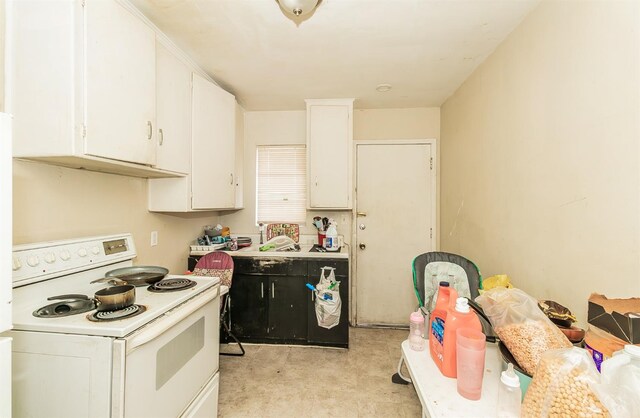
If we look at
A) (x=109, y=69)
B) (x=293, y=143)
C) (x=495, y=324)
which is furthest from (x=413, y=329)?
(x=293, y=143)

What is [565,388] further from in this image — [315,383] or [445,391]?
[315,383]

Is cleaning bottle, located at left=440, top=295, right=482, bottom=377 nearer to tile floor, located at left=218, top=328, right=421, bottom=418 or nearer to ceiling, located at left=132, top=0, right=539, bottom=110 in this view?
tile floor, located at left=218, top=328, right=421, bottom=418

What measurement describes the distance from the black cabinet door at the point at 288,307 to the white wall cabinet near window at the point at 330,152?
86cm

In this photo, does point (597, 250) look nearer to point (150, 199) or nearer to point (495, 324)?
point (495, 324)

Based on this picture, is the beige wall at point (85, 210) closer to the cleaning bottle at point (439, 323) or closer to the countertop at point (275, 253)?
the countertop at point (275, 253)

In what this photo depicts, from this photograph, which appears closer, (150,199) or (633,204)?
(633,204)

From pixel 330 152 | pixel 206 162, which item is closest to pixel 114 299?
pixel 206 162

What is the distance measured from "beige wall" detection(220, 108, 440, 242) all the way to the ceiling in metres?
Answer: 0.48

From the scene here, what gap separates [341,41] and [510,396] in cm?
210

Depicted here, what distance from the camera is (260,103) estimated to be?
3.20 metres

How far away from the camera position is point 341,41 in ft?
6.49

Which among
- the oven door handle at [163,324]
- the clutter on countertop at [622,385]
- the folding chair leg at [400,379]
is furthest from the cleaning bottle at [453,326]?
the folding chair leg at [400,379]

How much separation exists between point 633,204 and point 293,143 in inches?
112

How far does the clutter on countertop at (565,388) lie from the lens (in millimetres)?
637
